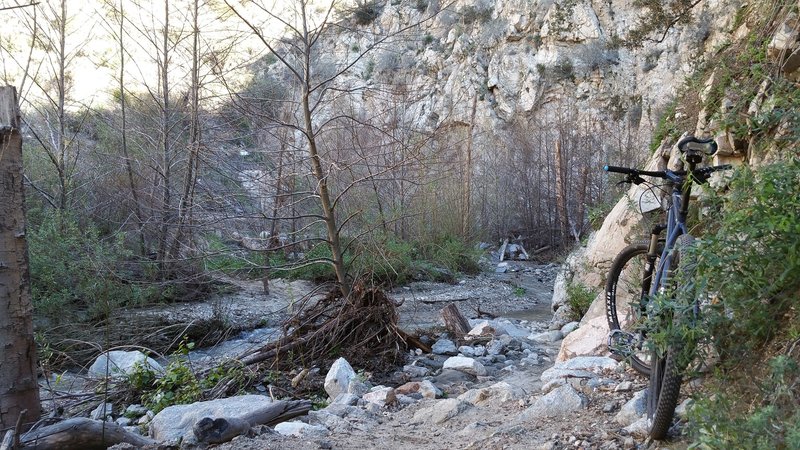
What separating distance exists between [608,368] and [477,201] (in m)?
10.5

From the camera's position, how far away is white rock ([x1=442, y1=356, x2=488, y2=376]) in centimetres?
489

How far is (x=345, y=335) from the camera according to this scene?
17.5 ft

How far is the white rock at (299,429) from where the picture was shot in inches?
126

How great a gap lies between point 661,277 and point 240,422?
2.08m

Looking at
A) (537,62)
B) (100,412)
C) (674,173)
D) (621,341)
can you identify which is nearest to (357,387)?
(100,412)

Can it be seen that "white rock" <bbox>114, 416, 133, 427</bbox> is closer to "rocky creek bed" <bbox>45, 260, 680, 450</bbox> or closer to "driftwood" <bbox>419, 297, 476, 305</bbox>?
"rocky creek bed" <bbox>45, 260, 680, 450</bbox>

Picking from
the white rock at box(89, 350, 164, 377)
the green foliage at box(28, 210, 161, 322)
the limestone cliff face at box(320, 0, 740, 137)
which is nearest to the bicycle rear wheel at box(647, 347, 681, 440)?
the white rock at box(89, 350, 164, 377)

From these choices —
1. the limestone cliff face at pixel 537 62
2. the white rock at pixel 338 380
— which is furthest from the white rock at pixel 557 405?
the limestone cliff face at pixel 537 62

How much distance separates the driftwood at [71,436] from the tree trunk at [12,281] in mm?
269

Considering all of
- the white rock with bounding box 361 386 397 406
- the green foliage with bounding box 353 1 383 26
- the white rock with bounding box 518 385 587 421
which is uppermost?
the green foliage with bounding box 353 1 383 26

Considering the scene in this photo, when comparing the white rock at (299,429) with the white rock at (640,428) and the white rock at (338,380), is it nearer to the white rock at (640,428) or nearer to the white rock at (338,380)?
the white rock at (338,380)

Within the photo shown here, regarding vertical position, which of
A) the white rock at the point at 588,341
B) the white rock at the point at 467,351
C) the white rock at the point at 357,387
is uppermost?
the white rock at the point at 588,341

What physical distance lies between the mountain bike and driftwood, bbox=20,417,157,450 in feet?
7.58

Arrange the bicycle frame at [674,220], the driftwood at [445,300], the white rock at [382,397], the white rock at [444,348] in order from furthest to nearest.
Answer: the driftwood at [445,300]
the white rock at [444,348]
the white rock at [382,397]
the bicycle frame at [674,220]
